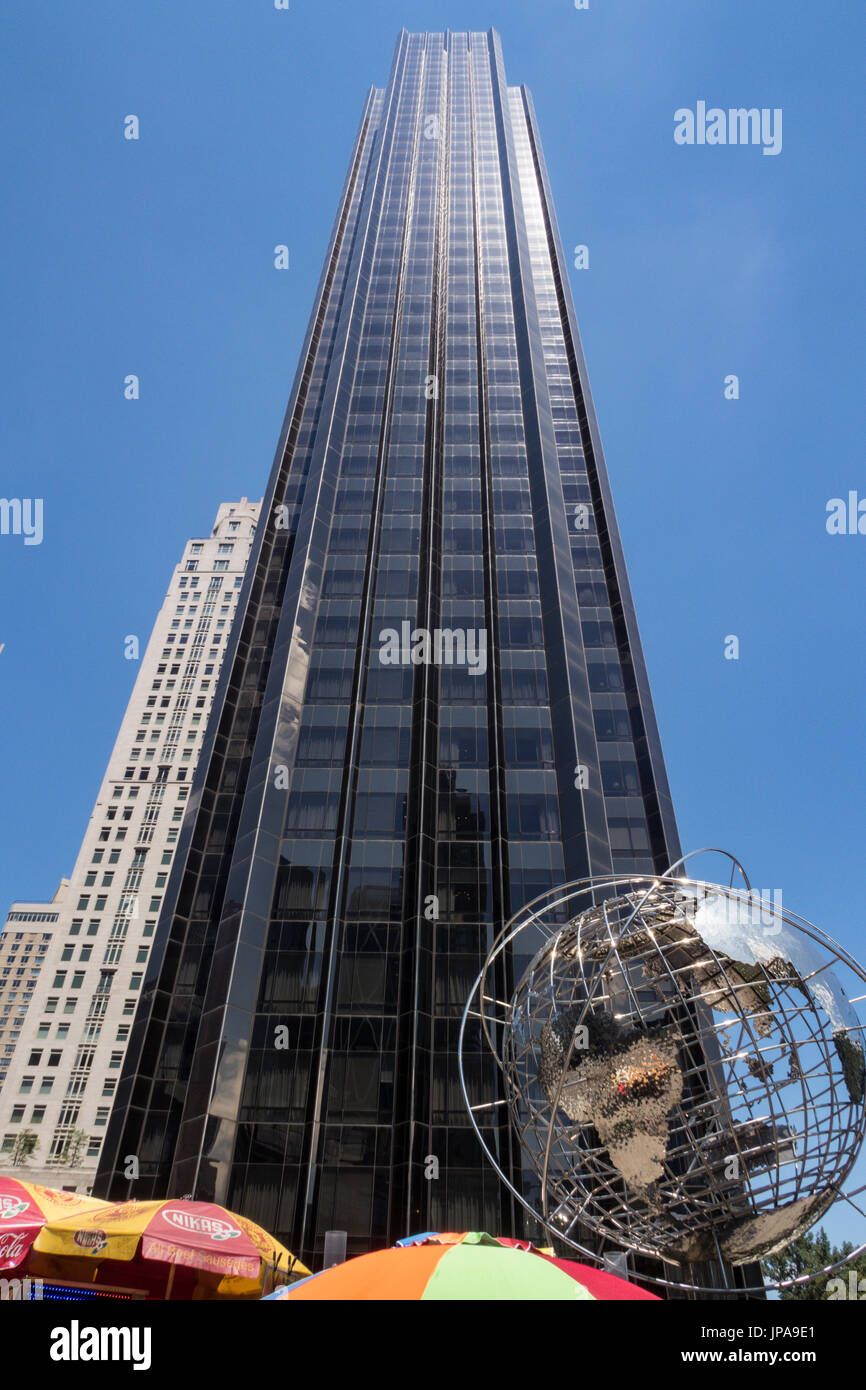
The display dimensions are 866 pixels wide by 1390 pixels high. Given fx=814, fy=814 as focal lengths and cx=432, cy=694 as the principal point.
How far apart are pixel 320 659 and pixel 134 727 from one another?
144 ft

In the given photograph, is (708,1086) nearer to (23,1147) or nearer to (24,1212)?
(24,1212)

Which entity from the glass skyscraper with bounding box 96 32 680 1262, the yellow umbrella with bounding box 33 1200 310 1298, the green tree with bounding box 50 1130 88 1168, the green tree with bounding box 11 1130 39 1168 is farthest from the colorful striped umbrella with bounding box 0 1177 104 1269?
the green tree with bounding box 11 1130 39 1168

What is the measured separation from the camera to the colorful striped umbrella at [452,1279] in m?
6.51

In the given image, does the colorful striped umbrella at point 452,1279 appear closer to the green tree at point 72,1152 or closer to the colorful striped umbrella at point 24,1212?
the colorful striped umbrella at point 24,1212

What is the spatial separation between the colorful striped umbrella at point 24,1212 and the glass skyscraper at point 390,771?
1682cm

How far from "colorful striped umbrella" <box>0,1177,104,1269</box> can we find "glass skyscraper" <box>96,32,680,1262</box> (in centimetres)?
1682

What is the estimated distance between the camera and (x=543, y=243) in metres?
71.2

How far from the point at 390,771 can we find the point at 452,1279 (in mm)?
32441

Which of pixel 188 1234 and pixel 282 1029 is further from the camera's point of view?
pixel 282 1029

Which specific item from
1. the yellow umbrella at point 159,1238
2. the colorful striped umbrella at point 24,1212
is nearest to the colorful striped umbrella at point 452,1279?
the yellow umbrella at point 159,1238

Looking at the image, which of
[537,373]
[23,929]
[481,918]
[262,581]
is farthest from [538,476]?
[23,929]

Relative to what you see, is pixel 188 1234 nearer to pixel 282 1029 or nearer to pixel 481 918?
pixel 282 1029

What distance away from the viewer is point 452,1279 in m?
6.65

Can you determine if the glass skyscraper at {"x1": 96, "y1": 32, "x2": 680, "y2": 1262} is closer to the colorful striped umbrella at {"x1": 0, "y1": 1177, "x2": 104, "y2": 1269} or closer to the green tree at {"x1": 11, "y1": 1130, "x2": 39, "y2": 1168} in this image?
the colorful striped umbrella at {"x1": 0, "y1": 1177, "x2": 104, "y2": 1269}
